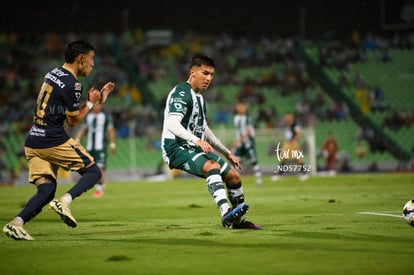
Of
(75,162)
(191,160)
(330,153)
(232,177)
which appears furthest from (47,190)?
(330,153)

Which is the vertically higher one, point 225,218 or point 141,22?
point 141,22

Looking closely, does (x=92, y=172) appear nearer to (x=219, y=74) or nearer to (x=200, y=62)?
(x=200, y=62)

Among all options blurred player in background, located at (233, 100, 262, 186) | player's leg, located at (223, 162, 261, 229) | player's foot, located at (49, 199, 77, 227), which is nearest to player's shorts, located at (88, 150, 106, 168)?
blurred player in background, located at (233, 100, 262, 186)

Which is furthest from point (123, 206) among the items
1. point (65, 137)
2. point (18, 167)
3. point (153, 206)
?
point (18, 167)

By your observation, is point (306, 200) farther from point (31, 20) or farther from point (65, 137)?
point (31, 20)

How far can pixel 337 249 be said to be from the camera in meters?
7.37

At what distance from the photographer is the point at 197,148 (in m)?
9.84

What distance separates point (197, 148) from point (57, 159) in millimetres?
1965

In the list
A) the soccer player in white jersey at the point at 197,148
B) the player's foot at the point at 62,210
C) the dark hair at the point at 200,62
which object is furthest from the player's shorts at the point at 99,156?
the player's foot at the point at 62,210

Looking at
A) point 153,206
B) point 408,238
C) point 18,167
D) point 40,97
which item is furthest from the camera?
point 18,167

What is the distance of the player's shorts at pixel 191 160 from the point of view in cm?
945

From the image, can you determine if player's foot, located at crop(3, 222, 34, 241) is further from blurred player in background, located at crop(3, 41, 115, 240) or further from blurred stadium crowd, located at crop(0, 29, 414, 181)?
blurred stadium crowd, located at crop(0, 29, 414, 181)

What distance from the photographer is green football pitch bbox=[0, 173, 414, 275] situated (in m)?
6.43

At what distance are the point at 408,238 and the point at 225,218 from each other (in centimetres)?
229
